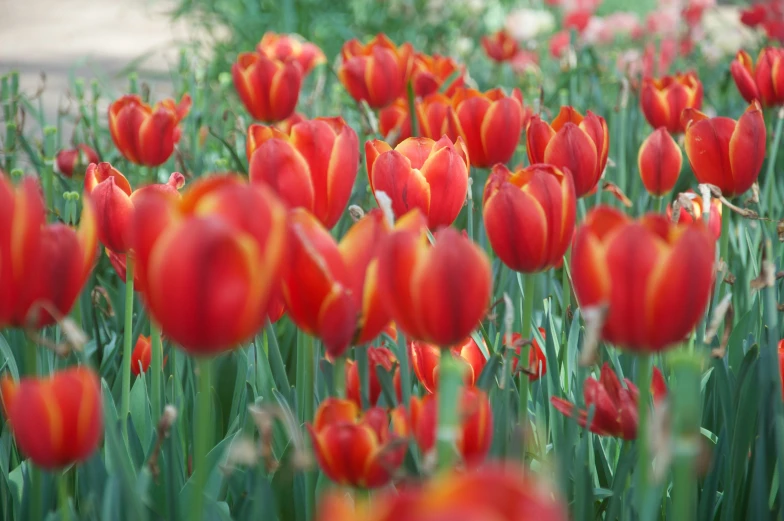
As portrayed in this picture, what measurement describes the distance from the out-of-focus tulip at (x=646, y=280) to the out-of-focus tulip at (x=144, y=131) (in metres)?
0.94

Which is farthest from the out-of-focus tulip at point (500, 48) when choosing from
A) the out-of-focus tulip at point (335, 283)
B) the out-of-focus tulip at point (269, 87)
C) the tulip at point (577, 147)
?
the out-of-focus tulip at point (335, 283)

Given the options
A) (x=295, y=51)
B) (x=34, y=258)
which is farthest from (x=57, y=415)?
(x=295, y=51)

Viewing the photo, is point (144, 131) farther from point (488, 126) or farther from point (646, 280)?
point (646, 280)

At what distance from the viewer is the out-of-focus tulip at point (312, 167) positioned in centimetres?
70

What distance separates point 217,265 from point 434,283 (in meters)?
0.12

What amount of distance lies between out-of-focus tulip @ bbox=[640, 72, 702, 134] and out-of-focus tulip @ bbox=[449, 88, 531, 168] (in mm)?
435

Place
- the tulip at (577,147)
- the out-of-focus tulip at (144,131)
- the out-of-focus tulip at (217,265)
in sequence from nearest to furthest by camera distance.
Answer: the out-of-focus tulip at (217,265) < the tulip at (577,147) < the out-of-focus tulip at (144,131)

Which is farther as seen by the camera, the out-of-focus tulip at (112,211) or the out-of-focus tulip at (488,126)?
the out-of-focus tulip at (488,126)

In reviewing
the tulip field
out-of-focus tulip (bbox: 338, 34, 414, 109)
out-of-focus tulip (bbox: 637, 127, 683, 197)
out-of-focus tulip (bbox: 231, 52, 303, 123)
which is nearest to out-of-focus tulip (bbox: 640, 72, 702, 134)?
the tulip field

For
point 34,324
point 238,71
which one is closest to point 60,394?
point 34,324

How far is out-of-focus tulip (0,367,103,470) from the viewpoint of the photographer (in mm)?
478

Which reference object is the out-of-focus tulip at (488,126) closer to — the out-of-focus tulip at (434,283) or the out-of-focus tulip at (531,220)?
the out-of-focus tulip at (531,220)

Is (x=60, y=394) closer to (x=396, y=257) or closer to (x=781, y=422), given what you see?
(x=396, y=257)

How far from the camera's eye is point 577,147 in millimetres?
986
